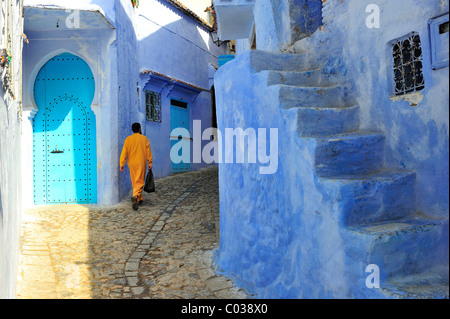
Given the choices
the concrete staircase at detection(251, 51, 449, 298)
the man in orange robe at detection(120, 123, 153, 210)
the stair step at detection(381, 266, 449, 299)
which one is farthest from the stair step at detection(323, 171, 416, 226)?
the man in orange robe at detection(120, 123, 153, 210)

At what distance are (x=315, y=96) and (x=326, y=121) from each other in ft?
1.44

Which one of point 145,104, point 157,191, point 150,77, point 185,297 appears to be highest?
point 150,77

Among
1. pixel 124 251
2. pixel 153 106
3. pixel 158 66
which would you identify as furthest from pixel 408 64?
pixel 158 66

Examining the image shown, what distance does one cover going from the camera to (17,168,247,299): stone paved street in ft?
13.1

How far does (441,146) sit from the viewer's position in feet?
8.99

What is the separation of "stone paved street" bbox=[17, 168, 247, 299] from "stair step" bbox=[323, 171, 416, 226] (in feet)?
5.30

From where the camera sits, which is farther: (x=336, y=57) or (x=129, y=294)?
(x=336, y=57)

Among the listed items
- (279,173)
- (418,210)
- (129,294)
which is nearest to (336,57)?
(279,173)

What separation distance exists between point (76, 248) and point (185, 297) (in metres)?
2.23

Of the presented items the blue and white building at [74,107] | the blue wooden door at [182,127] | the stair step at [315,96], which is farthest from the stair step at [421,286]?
the blue wooden door at [182,127]

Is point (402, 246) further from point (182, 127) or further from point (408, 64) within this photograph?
point (182, 127)

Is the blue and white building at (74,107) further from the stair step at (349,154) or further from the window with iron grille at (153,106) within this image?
the stair step at (349,154)

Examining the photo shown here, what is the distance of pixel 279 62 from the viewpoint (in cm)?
438

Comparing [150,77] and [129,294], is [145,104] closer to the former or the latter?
[150,77]
